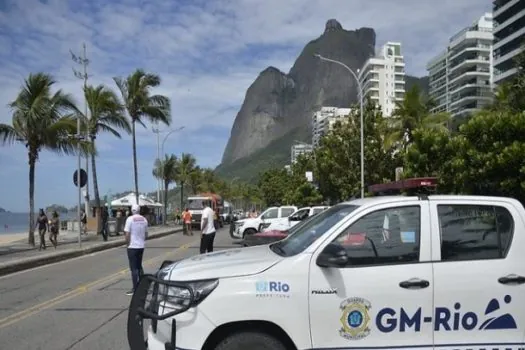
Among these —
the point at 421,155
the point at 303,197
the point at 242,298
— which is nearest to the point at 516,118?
the point at 421,155

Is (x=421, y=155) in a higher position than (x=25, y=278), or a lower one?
higher

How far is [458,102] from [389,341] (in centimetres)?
11571

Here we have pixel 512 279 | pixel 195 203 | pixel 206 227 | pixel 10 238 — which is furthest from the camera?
pixel 195 203

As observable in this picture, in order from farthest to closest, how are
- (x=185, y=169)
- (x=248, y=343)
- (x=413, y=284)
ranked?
(x=185, y=169), (x=413, y=284), (x=248, y=343)

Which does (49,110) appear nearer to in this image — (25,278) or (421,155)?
(25,278)

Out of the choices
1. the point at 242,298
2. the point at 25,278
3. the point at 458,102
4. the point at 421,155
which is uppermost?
Result: the point at 458,102

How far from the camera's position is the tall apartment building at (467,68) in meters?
112

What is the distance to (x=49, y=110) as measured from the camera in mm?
25094

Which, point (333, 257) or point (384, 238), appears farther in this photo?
point (384, 238)

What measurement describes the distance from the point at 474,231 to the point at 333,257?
1292mm

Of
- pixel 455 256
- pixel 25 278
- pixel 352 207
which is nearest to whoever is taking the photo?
pixel 455 256

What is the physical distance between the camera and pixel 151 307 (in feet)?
16.0

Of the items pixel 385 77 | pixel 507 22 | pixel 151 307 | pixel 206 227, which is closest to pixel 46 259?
pixel 206 227

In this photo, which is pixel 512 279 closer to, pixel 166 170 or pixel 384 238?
pixel 384 238
